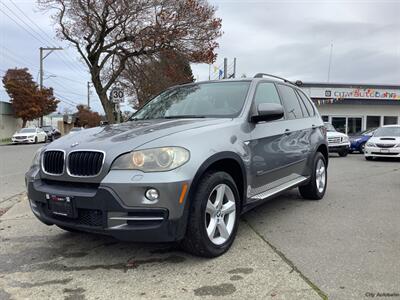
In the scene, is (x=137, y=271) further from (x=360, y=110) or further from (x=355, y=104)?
(x=360, y=110)

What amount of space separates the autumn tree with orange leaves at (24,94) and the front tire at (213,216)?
4490cm

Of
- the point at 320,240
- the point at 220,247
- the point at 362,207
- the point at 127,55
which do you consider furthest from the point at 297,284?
the point at 127,55

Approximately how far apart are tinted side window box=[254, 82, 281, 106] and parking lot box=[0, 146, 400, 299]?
1554mm

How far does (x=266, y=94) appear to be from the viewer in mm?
5496

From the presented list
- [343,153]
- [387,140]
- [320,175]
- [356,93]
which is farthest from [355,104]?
[320,175]

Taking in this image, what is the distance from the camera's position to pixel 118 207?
3602mm

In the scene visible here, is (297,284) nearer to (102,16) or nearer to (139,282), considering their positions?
(139,282)

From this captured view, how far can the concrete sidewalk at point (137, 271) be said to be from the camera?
3.41 meters

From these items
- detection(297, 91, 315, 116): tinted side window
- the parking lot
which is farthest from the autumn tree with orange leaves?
detection(297, 91, 315, 116): tinted side window

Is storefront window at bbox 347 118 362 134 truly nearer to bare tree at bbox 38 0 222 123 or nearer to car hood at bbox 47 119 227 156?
bare tree at bbox 38 0 222 123

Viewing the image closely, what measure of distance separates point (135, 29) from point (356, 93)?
57.2 ft

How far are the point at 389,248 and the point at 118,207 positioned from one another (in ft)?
9.24

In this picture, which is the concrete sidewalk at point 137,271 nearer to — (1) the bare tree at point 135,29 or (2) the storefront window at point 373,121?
(1) the bare tree at point 135,29

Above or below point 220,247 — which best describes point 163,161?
above
